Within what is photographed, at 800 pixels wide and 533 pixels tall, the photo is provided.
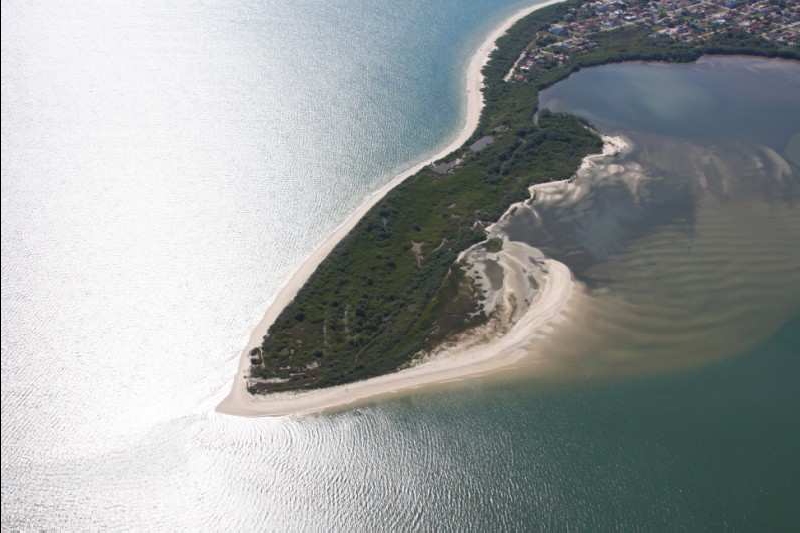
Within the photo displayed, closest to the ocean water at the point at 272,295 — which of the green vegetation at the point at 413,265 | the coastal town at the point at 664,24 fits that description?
the green vegetation at the point at 413,265

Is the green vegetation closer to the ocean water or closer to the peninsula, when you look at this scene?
the peninsula

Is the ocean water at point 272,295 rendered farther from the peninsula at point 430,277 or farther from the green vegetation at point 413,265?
the green vegetation at point 413,265

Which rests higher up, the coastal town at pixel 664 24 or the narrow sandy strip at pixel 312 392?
the coastal town at pixel 664 24

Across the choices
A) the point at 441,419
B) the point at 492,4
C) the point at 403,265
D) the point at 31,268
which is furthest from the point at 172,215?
the point at 492,4

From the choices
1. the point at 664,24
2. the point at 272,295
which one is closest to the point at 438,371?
the point at 272,295

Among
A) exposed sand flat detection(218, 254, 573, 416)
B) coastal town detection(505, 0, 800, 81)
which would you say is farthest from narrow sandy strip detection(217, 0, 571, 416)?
coastal town detection(505, 0, 800, 81)

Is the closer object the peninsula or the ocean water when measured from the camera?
the ocean water
